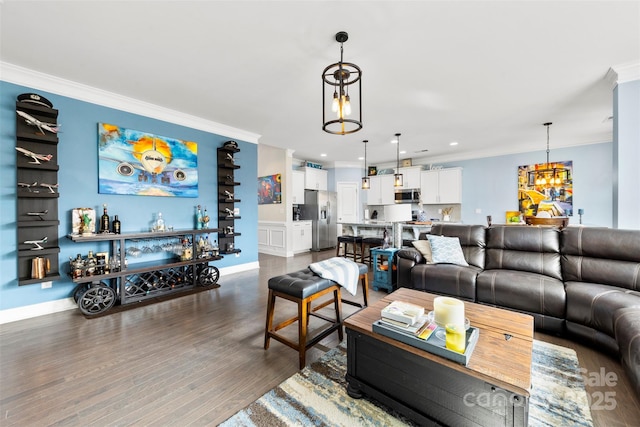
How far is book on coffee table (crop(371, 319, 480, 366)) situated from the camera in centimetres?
122

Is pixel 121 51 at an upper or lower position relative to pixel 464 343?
upper

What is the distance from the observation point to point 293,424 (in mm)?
1398

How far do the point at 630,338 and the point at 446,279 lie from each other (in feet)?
4.70

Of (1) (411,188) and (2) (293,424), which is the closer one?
(2) (293,424)

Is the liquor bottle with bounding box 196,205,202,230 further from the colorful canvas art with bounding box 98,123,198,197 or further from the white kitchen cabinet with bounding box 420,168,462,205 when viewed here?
the white kitchen cabinet with bounding box 420,168,462,205

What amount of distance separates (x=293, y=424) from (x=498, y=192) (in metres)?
6.92

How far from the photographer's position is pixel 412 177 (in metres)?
7.30

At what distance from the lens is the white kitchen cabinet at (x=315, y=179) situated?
743 cm

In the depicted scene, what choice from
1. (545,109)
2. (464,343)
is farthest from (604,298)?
(545,109)

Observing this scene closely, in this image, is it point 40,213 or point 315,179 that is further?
point 315,179

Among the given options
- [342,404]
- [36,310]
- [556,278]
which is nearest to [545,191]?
[556,278]

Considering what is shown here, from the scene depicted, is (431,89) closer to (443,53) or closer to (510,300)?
(443,53)

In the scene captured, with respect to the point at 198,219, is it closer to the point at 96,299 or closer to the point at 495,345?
the point at 96,299

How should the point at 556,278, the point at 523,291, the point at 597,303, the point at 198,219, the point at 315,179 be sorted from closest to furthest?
the point at 597,303, the point at 523,291, the point at 556,278, the point at 198,219, the point at 315,179
